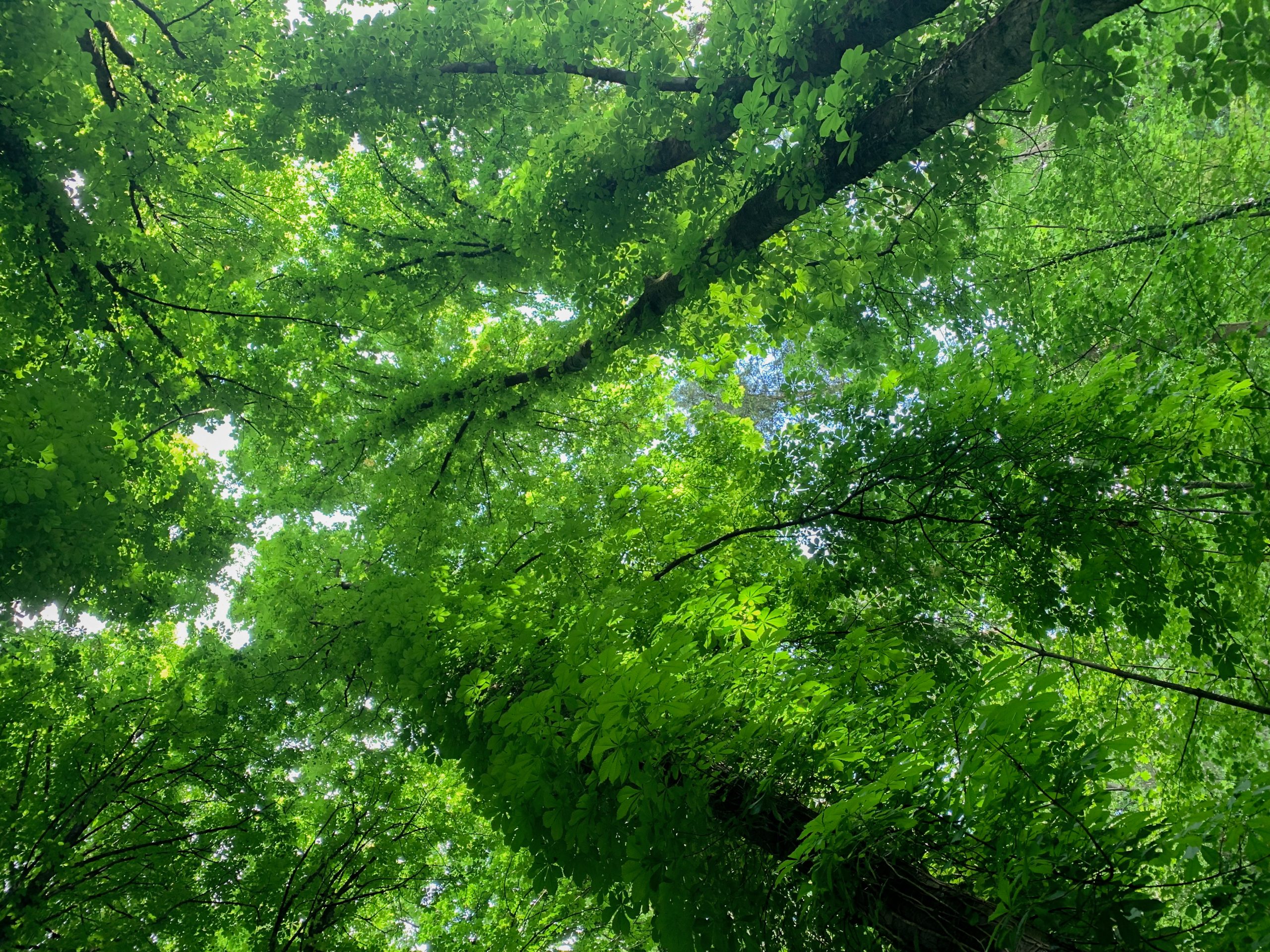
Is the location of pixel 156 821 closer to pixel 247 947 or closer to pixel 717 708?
pixel 247 947

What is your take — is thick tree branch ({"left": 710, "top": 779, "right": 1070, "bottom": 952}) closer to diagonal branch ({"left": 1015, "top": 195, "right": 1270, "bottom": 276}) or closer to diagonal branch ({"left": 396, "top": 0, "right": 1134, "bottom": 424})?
diagonal branch ({"left": 396, "top": 0, "right": 1134, "bottom": 424})

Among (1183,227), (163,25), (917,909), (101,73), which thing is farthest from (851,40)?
(101,73)

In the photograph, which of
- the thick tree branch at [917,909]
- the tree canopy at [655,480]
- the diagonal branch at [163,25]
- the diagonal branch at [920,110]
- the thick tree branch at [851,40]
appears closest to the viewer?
the thick tree branch at [917,909]

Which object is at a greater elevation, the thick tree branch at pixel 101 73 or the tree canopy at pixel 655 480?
the thick tree branch at pixel 101 73

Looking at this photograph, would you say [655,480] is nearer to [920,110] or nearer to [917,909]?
[920,110]

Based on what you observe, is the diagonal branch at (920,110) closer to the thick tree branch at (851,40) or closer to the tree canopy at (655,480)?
the tree canopy at (655,480)

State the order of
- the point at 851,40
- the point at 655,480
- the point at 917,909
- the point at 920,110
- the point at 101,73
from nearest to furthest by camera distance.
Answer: the point at 917,909 → the point at 920,110 → the point at 851,40 → the point at 101,73 → the point at 655,480

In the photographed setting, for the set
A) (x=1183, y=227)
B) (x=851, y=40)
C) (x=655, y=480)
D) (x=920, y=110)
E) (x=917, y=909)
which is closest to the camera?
(x=917, y=909)

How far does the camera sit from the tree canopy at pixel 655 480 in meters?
2.17

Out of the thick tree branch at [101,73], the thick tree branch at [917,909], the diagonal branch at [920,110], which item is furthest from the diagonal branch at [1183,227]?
the thick tree branch at [101,73]

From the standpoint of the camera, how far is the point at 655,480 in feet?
22.7

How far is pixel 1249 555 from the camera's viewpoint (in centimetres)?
310

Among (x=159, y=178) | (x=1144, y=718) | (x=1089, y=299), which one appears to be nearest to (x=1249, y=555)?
(x=1089, y=299)

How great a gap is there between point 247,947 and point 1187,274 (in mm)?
10846
